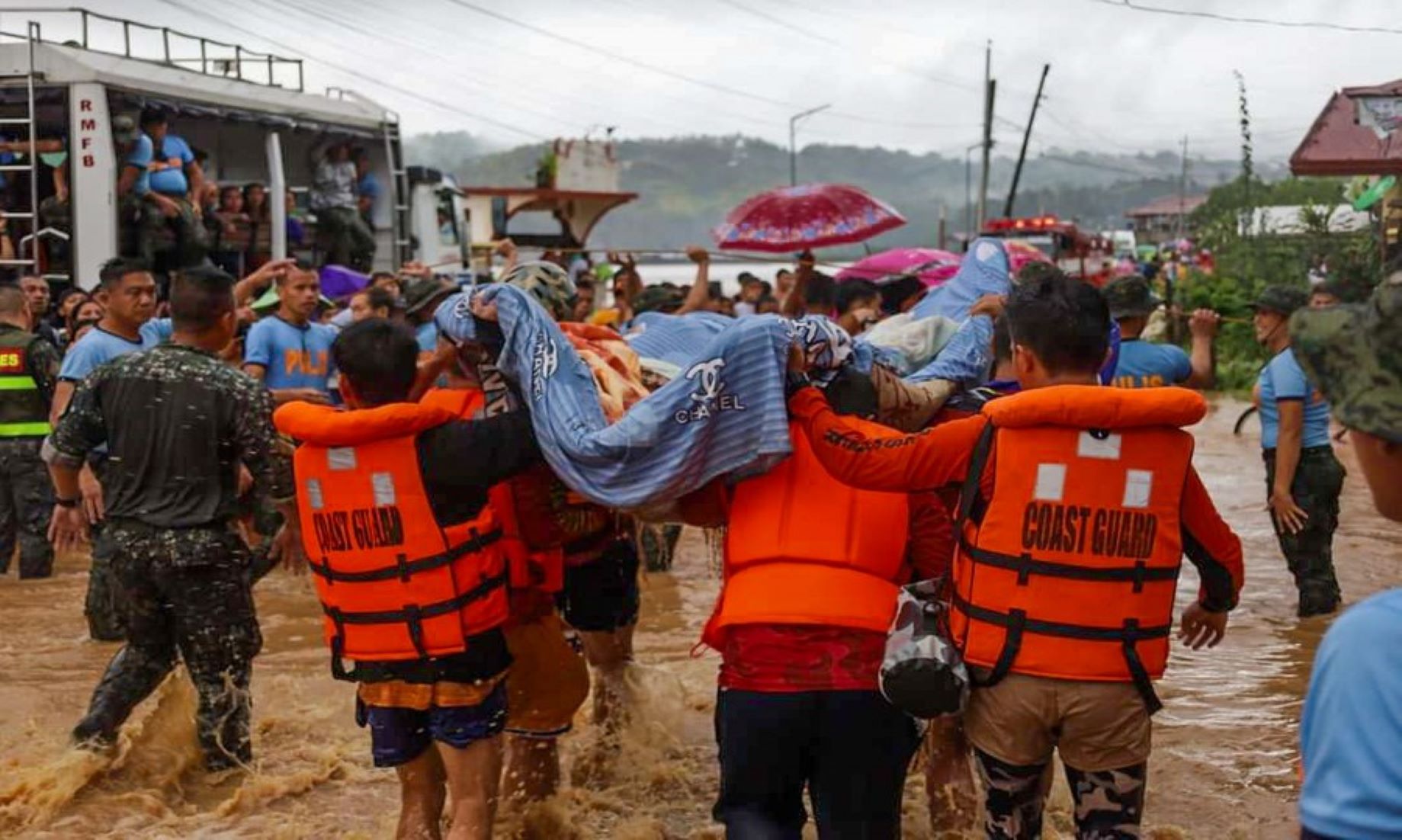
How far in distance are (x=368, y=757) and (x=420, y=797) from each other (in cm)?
189

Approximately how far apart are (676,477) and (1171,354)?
11.1 feet

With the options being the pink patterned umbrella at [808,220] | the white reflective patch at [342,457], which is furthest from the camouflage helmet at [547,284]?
the pink patterned umbrella at [808,220]

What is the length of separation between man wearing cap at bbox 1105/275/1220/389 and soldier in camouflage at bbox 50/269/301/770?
11.2ft

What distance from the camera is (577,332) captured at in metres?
4.68

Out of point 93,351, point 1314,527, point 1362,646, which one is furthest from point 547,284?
point 1314,527

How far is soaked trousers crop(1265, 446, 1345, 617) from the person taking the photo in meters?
7.66

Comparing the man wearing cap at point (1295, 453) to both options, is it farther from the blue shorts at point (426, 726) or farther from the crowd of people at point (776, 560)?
the blue shorts at point (426, 726)

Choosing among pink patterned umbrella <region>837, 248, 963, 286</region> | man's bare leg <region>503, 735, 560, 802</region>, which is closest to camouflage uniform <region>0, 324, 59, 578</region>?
pink patterned umbrella <region>837, 248, 963, 286</region>

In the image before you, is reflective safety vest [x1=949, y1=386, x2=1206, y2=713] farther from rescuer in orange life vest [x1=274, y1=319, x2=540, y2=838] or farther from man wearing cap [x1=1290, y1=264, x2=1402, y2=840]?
man wearing cap [x1=1290, y1=264, x2=1402, y2=840]

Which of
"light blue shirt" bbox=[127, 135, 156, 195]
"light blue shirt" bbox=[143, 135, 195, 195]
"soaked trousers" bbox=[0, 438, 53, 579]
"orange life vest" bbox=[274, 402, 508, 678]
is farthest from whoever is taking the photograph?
"light blue shirt" bbox=[143, 135, 195, 195]

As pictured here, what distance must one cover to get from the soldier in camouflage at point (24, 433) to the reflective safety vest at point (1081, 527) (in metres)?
7.24

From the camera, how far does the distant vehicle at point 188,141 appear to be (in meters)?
11.6

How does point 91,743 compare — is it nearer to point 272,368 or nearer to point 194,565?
point 194,565

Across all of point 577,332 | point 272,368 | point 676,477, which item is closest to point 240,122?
point 272,368
